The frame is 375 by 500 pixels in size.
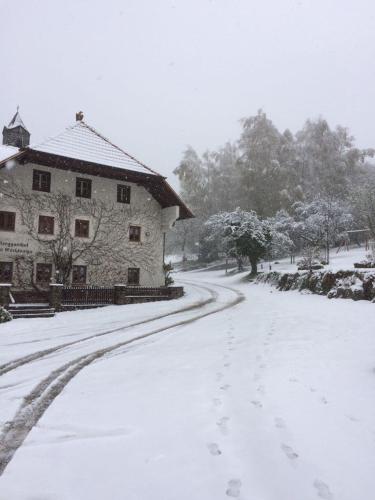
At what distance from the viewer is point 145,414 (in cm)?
409

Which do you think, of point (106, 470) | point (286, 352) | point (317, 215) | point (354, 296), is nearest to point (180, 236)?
point (317, 215)

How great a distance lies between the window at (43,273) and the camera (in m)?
18.0

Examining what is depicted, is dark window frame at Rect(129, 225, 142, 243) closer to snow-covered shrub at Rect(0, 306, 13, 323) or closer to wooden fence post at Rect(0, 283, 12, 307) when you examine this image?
wooden fence post at Rect(0, 283, 12, 307)

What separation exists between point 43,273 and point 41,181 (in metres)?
5.00

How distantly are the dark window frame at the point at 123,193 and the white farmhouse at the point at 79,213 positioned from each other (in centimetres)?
6

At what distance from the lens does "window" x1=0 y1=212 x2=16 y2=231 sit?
17203 mm

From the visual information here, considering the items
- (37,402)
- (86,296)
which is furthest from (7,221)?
(37,402)

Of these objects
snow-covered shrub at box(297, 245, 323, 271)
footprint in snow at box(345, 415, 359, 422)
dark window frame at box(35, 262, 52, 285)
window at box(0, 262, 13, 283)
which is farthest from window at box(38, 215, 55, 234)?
footprint in snow at box(345, 415, 359, 422)

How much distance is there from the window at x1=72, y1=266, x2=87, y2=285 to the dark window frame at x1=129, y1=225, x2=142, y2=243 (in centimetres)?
349

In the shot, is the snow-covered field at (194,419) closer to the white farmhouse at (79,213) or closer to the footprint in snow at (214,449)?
the footprint in snow at (214,449)

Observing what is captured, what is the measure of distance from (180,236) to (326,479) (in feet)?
166

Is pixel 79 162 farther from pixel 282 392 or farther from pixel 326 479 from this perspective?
pixel 326 479

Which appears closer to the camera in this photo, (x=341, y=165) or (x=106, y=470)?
(x=106, y=470)

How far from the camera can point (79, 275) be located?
1909cm
